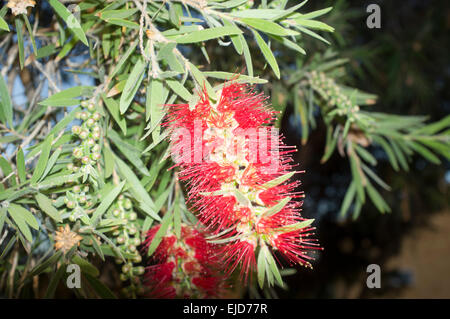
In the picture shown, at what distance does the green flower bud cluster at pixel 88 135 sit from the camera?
578mm

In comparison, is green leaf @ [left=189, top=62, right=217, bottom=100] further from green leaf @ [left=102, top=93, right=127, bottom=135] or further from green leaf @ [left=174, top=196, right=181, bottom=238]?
green leaf @ [left=174, top=196, right=181, bottom=238]

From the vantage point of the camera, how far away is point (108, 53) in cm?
70

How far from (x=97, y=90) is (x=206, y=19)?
22 cm

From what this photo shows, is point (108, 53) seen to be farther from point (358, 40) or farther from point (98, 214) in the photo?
point (358, 40)

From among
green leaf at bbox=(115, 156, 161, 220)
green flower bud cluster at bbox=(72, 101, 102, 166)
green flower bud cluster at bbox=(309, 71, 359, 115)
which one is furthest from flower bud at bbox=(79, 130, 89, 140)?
green flower bud cluster at bbox=(309, 71, 359, 115)

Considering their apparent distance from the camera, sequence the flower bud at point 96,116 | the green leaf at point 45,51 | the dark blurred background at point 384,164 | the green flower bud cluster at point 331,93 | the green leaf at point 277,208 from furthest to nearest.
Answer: the dark blurred background at point 384,164 → the green flower bud cluster at point 331,93 → the green leaf at point 45,51 → the flower bud at point 96,116 → the green leaf at point 277,208

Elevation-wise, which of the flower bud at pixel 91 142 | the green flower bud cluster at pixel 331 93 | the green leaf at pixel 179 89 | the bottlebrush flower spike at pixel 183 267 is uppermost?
the green flower bud cluster at pixel 331 93

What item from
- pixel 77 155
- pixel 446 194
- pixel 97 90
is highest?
pixel 97 90

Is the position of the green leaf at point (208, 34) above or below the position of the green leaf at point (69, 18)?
below

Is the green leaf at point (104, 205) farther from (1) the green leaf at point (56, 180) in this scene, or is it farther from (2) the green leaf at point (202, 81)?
(2) the green leaf at point (202, 81)

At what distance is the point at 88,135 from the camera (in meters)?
0.60

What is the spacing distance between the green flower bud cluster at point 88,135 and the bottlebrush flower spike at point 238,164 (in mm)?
116

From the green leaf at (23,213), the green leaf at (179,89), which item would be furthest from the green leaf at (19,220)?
the green leaf at (179,89)
